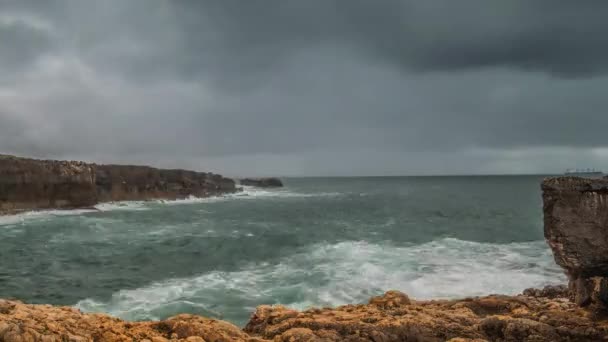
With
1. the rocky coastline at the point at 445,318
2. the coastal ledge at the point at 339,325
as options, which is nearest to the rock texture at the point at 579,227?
the rocky coastline at the point at 445,318

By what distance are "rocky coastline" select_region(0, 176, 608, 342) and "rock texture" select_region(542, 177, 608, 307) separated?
2 centimetres

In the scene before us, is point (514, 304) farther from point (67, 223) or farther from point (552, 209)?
point (67, 223)

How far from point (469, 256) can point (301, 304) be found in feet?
43.9

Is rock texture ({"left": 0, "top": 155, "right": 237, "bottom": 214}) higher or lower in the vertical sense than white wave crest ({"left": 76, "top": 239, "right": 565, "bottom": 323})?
higher

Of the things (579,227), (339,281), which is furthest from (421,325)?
(339,281)

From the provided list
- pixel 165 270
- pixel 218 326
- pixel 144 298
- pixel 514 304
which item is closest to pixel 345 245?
pixel 165 270

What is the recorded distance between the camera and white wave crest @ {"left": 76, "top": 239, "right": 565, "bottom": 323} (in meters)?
15.5

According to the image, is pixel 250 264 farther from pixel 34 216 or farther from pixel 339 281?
pixel 34 216

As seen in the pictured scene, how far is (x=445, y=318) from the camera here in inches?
297

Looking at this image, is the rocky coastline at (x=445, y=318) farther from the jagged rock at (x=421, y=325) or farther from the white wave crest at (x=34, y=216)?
the white wave crest at (x=34, y=216)

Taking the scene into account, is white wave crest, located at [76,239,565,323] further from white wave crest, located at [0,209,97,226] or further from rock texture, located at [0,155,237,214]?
rock texture, located at [0,155,237,214]

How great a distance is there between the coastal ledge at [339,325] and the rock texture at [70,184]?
54.1 meters

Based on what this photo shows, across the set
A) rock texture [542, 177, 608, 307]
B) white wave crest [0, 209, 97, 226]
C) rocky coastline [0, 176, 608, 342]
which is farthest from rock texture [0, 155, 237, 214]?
rock texture [542, 177, 608, 307]

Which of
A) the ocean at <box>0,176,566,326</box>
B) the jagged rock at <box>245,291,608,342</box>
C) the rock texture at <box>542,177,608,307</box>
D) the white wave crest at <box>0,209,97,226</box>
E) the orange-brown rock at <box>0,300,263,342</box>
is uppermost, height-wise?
the rock texture at <box>542,177,608,307</box>
